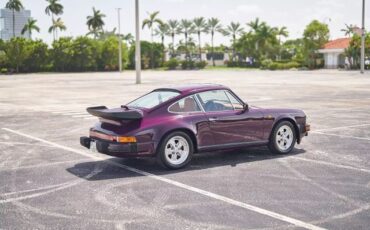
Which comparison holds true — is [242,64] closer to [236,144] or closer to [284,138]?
[284,138]

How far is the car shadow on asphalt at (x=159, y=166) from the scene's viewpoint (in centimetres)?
809

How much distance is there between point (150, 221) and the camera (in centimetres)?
563

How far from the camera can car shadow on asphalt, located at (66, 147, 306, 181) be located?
809cm

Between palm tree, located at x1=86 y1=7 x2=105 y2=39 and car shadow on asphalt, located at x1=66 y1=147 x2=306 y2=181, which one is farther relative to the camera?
palm tree, located at x1=86 y1=7 x2=105 y2=39

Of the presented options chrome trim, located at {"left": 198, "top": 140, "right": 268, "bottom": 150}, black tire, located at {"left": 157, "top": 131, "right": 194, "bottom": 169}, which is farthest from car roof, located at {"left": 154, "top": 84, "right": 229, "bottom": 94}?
chrome trim, located at {"left": 198, "top": 140, "right": 268, "bottom": 150}

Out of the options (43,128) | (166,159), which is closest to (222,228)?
(166,159)

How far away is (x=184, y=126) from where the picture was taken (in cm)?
821

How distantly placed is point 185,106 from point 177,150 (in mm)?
775

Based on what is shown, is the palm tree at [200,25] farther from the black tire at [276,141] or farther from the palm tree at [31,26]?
the black tire at [276,141]

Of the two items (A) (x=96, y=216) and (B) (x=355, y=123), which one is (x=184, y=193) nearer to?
(A) (x=96, y=216)

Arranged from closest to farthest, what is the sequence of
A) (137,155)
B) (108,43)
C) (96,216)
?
(96,216) < (137,155) < (108,43)

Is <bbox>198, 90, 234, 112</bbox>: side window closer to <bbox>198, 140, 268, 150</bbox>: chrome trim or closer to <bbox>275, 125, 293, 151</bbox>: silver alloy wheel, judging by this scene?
<bbox>198, 140, 268, 150</bbox>: chrome trim

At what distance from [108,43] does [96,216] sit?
8526 cm

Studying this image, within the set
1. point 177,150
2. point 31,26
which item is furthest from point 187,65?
point 177,150
